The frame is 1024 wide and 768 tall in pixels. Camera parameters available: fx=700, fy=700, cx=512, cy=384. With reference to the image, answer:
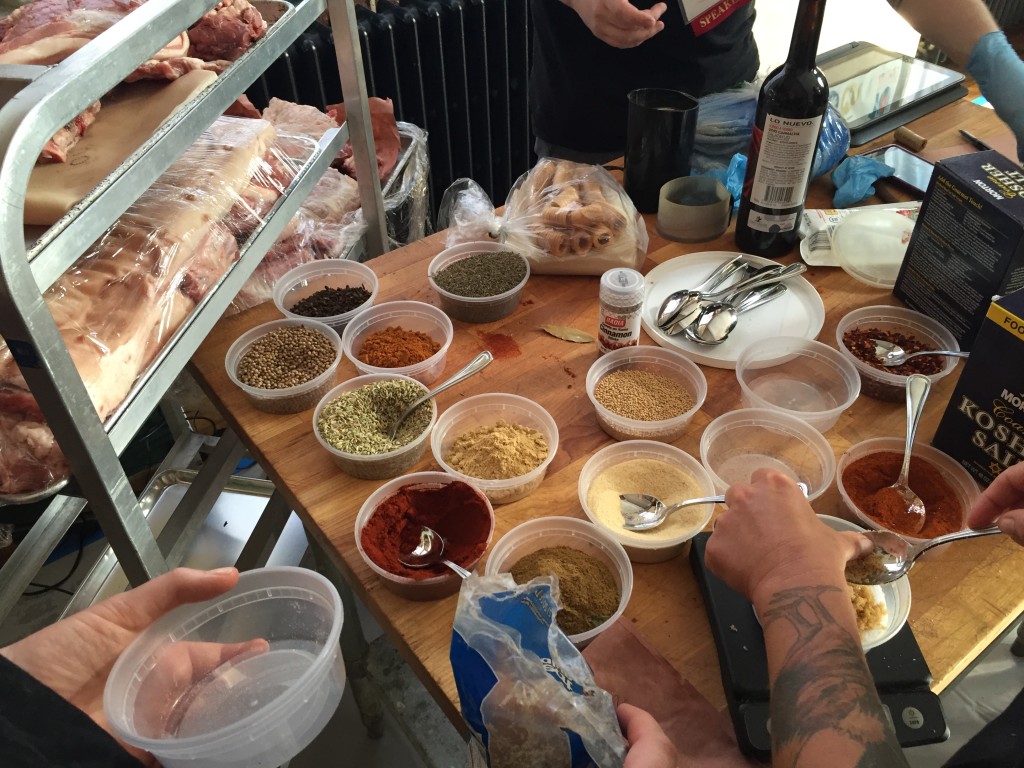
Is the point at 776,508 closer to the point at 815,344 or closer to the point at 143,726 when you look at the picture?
the point at 815,344

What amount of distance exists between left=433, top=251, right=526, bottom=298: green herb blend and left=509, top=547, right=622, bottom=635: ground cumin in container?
1.76ft

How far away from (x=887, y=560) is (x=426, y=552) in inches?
21.7

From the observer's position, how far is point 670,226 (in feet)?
4.73

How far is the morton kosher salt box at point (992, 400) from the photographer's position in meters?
0.88

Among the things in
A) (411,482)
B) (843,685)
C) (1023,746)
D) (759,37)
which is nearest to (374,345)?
(411,482)

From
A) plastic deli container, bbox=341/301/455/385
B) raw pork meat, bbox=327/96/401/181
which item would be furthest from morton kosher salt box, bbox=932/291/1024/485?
raw pork meat, bbox=327/96/401/181

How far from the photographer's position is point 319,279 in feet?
4.48

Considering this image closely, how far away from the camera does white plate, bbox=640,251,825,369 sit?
119cm

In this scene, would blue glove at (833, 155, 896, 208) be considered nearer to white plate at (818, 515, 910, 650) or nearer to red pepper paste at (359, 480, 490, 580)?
white plate at (818, 515, 910, 650)

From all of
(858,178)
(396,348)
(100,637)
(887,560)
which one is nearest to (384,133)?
(396,348)

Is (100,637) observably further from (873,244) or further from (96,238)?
(873,244)

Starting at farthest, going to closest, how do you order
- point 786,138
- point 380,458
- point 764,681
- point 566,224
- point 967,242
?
point 566,224
point 786,138
point 967,242
point 380,458
point 764,681

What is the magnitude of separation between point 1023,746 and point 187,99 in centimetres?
128

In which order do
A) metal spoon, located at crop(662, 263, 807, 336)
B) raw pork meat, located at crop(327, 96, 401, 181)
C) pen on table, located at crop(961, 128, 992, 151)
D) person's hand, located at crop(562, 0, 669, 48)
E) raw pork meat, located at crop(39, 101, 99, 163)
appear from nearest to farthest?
raw pork meat, located at crop(39, 101, 99, 163) < metal spoon, located at crop(662, 263, 807, 336) < person's hand, located at crop(562, 0, 669, 48) < pen on table, located at crop(961, 128, 992, 151) < raw pork meat, located at crop(327, 96, 401, 181)
